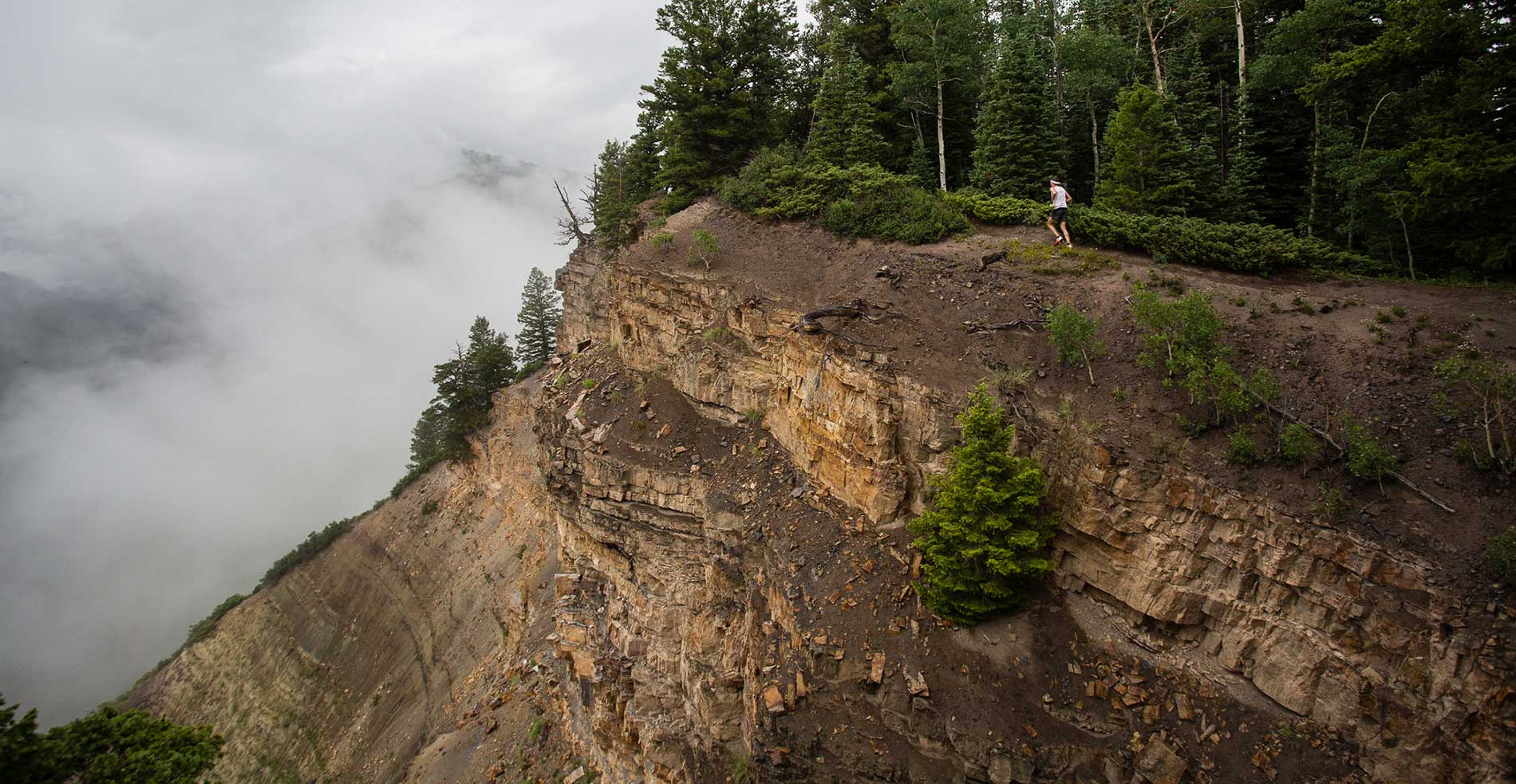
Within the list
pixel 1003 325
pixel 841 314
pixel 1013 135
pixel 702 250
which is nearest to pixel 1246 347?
pixel 1003 325

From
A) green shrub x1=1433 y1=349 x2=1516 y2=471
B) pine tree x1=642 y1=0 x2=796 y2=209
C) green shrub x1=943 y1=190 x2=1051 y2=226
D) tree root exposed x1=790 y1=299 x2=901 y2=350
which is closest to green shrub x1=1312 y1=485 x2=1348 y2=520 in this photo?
green shrub x1=1433 y1=349 x2=1516 y2=471

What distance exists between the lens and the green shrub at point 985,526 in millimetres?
11273

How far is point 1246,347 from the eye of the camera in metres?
12.4

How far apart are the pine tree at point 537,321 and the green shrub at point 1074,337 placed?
128 feet

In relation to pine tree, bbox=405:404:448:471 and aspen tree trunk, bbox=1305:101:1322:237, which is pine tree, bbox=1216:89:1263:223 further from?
pine tree, bbox=405:404:448:471

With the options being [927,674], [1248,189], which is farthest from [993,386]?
[1248,189]

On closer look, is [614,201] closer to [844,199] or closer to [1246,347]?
→ [844,199]

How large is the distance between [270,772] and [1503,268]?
4993 centimetres

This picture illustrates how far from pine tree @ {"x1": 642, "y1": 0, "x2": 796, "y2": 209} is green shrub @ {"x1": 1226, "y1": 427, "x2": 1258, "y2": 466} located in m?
21.2

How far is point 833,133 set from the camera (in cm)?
2469

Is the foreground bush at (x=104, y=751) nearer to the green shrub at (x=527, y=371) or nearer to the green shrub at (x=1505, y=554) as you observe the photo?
the green shrub at (x=1505, y=554)

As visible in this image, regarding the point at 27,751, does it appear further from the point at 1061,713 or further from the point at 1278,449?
the point at 1278,449

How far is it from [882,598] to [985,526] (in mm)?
2913

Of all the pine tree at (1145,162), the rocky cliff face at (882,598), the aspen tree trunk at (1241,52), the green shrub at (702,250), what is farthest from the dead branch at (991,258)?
the aspen tree trunk at (1241,52)
